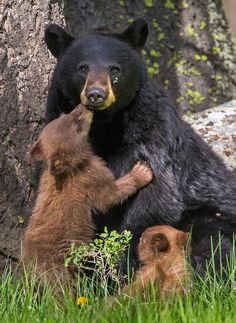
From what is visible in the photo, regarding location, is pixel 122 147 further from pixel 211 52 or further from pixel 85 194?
pixel 211 52

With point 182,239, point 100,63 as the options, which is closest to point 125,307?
point 182,239

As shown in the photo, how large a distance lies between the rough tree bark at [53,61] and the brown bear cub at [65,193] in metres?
1.06

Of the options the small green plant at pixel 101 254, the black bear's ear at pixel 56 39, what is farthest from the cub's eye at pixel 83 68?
the small green plant at pixel 101 254

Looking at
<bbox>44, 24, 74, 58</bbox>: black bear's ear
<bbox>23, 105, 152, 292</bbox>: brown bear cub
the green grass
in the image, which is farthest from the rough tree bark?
the green grass

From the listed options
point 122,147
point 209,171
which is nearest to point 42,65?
point 122,147

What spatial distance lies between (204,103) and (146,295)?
248 inches

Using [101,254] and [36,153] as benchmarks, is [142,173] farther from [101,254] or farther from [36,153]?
[101,254]

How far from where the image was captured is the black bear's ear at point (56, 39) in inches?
A: 297

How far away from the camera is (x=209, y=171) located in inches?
309

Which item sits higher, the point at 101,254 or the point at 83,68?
the point at 83,68

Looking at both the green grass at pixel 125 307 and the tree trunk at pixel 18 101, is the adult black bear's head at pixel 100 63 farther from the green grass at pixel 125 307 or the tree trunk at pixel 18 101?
the green grass at pixel 125 307

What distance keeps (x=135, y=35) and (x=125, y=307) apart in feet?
9.30

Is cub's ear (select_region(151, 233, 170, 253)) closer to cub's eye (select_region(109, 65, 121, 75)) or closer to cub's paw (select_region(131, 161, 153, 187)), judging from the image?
cub's paw (select_region(131, 161, 153, 187))

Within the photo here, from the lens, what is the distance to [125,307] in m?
5.66
